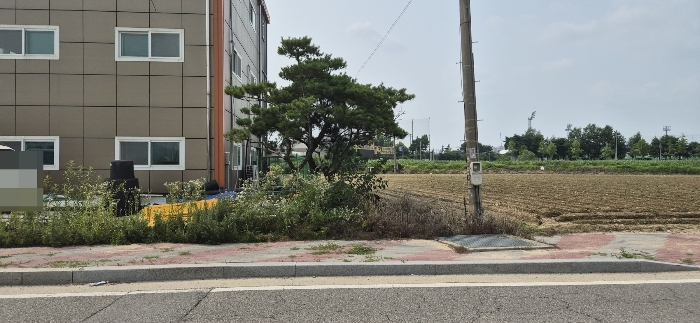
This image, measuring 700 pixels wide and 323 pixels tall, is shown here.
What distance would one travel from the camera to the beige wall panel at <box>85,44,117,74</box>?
14828 mm

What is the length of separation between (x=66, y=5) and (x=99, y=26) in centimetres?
107

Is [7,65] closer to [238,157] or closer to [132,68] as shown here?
[132,68]

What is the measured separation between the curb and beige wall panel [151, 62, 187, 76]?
9622 mm

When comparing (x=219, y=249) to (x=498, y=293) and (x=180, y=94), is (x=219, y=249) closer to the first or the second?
(x=498, y=293)

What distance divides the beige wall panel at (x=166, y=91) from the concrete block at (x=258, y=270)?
385 inches

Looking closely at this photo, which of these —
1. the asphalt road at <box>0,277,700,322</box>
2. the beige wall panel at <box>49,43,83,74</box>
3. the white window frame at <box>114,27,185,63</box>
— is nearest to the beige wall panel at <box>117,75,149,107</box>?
the white window frame at <box>114,27,185,63</box>

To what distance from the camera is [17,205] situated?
9062 mm

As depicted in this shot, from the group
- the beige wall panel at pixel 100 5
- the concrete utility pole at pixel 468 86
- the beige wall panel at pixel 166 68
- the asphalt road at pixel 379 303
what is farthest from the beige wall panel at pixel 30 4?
the concrete utility pole at pixel 468 86

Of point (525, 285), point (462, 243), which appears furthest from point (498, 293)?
point (462, 243)

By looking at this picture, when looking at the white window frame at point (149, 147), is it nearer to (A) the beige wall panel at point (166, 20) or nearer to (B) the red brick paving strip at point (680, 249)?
(A) the beige wall panel at point (166, 20)

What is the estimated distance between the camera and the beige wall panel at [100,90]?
14.9 meters

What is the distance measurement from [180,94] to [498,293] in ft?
39.5

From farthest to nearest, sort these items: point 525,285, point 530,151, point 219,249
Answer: point 530,151, point 219,249, point 525,285

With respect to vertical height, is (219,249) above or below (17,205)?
below
